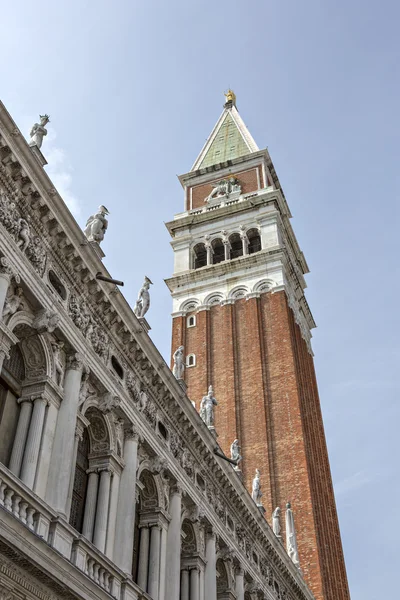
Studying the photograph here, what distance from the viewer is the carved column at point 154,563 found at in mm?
17562

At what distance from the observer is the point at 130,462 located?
58.1 feet

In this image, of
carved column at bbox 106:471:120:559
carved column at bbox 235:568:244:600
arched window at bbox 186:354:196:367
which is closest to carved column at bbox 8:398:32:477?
carved column at bbox 106:471:120:559

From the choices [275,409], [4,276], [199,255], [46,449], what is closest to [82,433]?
[46,449]

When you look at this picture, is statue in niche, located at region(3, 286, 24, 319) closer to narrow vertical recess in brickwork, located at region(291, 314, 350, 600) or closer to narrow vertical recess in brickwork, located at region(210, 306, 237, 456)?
narrow vertical recess in brickwork, located at region(291, 314, 350, 600)

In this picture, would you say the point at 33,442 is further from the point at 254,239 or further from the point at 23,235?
the point at 254,239

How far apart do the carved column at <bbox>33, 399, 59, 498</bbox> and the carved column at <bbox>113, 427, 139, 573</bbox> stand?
2.99m

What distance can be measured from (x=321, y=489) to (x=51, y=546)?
96.2 ft

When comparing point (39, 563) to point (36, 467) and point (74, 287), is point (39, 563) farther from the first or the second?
point (74, 287)

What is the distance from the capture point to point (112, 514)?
16.5 metres

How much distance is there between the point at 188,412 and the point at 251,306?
24.9m

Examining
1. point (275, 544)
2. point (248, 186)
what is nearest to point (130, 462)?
point (275, 544)

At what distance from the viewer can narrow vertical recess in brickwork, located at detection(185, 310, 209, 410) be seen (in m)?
43.8

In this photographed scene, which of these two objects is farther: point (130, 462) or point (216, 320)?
point (216, 320)

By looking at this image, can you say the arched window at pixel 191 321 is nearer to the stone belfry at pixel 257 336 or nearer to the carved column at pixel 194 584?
the stone belfry at pixel 257 336
